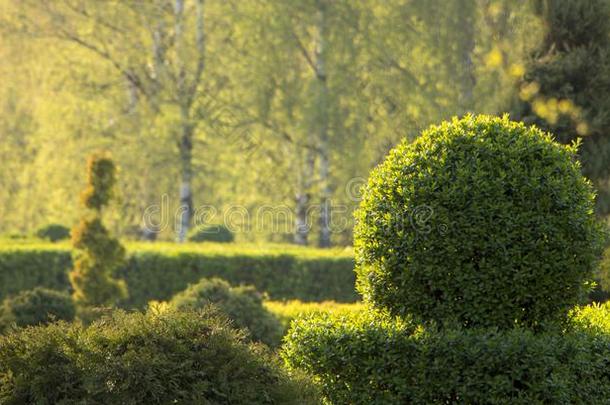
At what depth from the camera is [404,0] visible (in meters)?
Answer: 24.0

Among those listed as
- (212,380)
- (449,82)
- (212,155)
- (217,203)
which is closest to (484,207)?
(212,380)

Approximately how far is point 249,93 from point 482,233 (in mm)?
20760

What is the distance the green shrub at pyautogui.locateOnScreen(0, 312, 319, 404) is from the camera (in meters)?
6.30

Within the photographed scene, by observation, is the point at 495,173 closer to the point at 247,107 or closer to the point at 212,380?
the point at 212,380

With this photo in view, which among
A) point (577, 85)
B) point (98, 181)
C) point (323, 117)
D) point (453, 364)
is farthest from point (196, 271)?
point (453, 364)

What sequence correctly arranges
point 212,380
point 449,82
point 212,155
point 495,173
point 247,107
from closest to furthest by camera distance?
point 212,380 < point 495,173 < point 449,82 < point 247,107 < point 212,155

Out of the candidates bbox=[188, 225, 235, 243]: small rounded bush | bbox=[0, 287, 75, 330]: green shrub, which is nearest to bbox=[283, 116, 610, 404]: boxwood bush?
bbox=[0, 287, 75, 330]: green shrub

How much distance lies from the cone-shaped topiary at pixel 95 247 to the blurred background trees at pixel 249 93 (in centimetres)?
664

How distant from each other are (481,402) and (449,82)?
55.6ft

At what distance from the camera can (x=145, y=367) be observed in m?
6.30

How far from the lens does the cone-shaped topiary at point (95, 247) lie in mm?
15656

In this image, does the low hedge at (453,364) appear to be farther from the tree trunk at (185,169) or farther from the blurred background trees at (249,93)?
the tree trunk at (185,169)

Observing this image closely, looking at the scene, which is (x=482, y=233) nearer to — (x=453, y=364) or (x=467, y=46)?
(x=453, y=364)

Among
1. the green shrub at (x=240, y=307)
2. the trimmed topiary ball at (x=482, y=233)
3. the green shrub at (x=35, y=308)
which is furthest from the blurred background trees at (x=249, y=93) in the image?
the trimmed topiary ball at (x=482, y=233)
